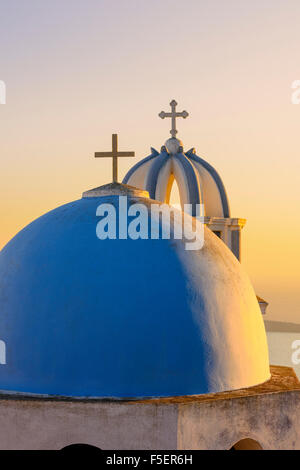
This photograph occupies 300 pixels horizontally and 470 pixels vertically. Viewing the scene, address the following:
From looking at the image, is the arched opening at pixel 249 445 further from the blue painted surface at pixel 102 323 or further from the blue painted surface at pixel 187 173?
the blue painted surface at pixel 187 173

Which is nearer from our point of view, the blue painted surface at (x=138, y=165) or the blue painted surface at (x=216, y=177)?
the blue painted surface at (x=216, y=177)

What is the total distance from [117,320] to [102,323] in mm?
173

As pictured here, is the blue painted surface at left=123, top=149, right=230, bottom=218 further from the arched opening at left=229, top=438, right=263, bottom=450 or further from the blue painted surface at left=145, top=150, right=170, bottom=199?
the arched opening at left=229, top=438, right=263, bottom=450

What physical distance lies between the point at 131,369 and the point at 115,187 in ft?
8.88

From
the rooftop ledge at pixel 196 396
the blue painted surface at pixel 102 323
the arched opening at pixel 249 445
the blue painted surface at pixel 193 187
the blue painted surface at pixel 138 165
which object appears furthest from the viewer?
the blue painted surface at pixel 138 165

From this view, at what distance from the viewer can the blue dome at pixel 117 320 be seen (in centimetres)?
930

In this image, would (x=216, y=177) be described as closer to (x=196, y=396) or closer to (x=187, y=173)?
(x=187, y=173)

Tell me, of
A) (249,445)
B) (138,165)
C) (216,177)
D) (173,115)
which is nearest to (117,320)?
(249,445)

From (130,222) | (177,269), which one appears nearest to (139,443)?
(177,269)

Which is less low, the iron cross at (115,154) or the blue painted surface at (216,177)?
the blue painted surface at (216,177)

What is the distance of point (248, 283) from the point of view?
11102 mm


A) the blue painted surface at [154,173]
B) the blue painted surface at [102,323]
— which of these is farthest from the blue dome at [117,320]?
the blue painted surface at [154,173]

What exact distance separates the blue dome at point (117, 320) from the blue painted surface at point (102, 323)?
0.5 inches
